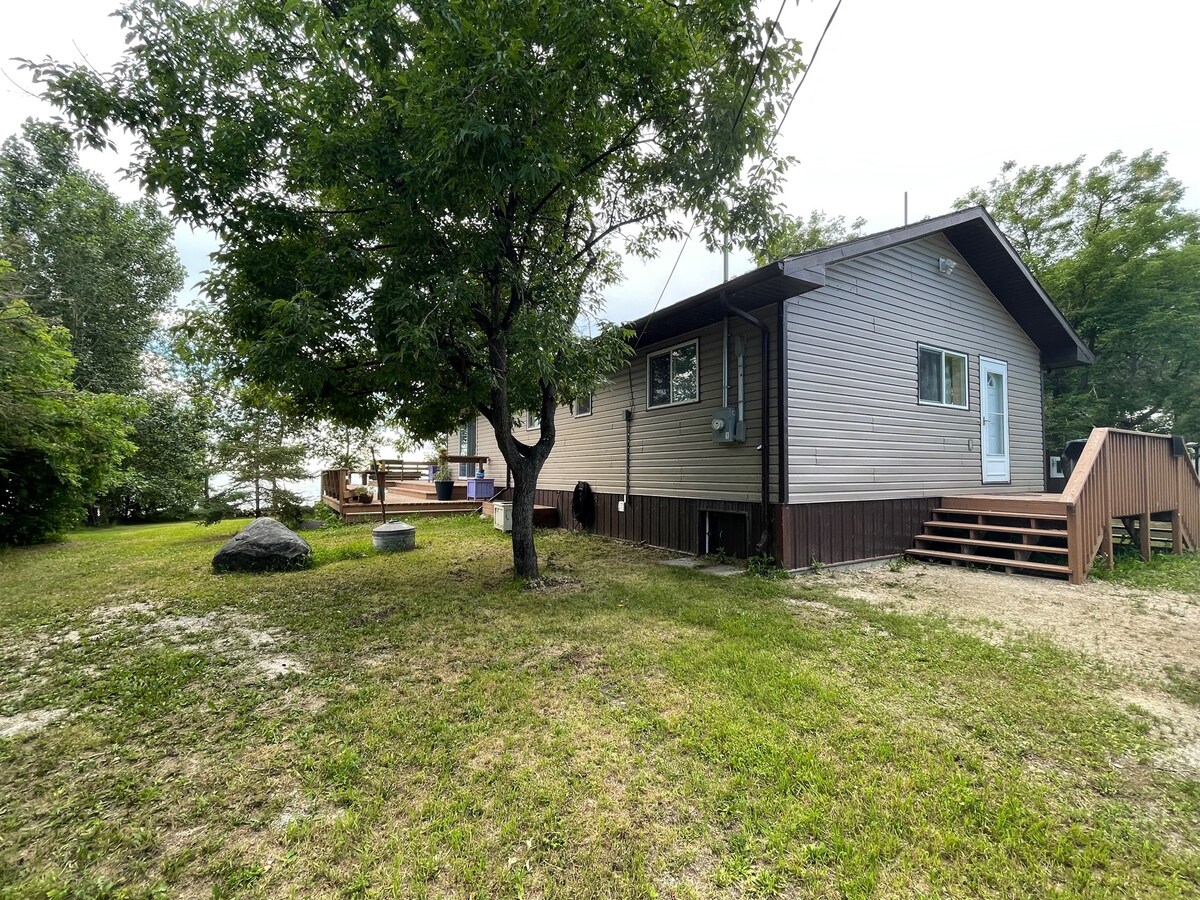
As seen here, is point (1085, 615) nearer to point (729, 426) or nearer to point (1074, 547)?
point (1074, 547)

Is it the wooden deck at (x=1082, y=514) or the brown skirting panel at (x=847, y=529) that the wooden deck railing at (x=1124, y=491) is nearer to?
the wooden deck at (x=1082, y=514)

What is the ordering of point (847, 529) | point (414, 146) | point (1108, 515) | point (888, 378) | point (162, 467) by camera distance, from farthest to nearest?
point (162, 467) → point (888, 378) → point (847, 529) → point (1108, 515) → point (414, 146)

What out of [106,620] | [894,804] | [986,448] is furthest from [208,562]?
[986,448]

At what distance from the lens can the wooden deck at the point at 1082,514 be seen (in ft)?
20.0

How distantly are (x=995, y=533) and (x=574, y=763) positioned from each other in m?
7.65

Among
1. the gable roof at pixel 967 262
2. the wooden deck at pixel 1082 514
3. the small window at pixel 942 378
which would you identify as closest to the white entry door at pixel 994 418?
the small window at pixel 942 378

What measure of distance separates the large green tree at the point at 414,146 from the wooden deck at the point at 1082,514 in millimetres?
5684

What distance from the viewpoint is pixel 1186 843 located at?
185cm

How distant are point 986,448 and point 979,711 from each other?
301 inches

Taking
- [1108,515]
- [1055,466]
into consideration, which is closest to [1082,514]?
[1108,515]

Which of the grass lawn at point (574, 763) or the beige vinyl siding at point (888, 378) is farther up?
the beige vinyl siding at point (888, 378)

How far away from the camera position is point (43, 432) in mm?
8656

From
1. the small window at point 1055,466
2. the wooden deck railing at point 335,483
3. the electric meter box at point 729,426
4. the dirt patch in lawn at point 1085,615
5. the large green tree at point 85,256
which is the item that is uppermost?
the large green tree at point 85,256

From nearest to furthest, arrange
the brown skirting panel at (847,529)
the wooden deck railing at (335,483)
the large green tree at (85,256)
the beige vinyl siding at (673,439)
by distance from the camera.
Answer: the brown skirting panel at (847,529), the beige vinyl siding at (673,439), the wooden deck railing at (335,483), the large green tree at (85,256)
